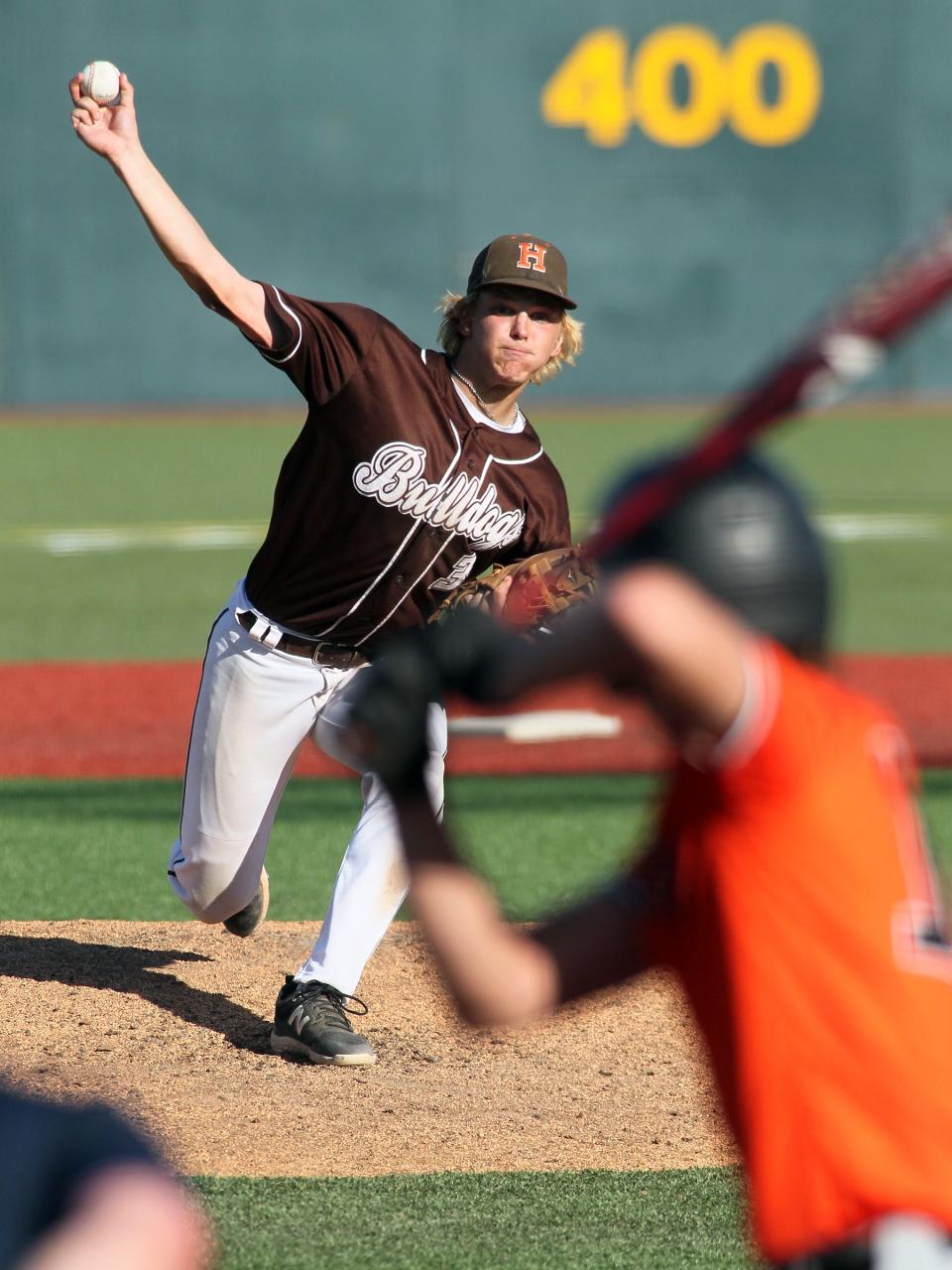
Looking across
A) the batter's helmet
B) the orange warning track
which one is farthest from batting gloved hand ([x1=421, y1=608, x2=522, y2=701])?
the orange warning track

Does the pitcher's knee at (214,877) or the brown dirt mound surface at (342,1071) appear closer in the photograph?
the brown dirt mound surface at (342,1071)

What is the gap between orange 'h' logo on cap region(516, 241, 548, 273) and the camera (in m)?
5.37

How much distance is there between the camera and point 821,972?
2.02m

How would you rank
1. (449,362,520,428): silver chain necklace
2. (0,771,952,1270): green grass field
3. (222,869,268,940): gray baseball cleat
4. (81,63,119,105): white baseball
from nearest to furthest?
(0,771,952,1270): green grass field → (81,63,119,105): white baseball → (449,362,520,428): silver chain necklace → (222,869,268,940): gray baseball cleat

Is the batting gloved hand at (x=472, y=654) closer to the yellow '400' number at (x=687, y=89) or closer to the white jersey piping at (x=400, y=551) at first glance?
the white jersey piping at (x=400, y=551)

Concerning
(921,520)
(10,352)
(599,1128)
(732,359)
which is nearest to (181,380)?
(10,352)

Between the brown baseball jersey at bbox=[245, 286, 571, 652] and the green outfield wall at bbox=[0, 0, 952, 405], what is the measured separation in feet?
76.4

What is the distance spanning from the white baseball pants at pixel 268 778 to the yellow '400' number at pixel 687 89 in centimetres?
2425

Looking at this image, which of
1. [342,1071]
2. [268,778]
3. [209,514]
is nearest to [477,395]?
[268,778]

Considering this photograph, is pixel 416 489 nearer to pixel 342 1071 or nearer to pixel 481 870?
pixel 342 1071

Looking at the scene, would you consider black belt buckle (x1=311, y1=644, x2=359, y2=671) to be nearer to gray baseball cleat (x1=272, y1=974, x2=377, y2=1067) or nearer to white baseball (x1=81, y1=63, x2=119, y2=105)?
gray baseball cleat (x1=272, y1=974, x2=377, y2=1067)

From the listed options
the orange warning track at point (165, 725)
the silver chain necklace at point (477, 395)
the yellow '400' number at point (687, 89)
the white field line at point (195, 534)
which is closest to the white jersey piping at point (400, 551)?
the silver chain necklace at point (477, 395)

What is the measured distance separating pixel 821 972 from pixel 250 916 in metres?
4.18

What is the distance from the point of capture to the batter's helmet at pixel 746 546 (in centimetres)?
204
